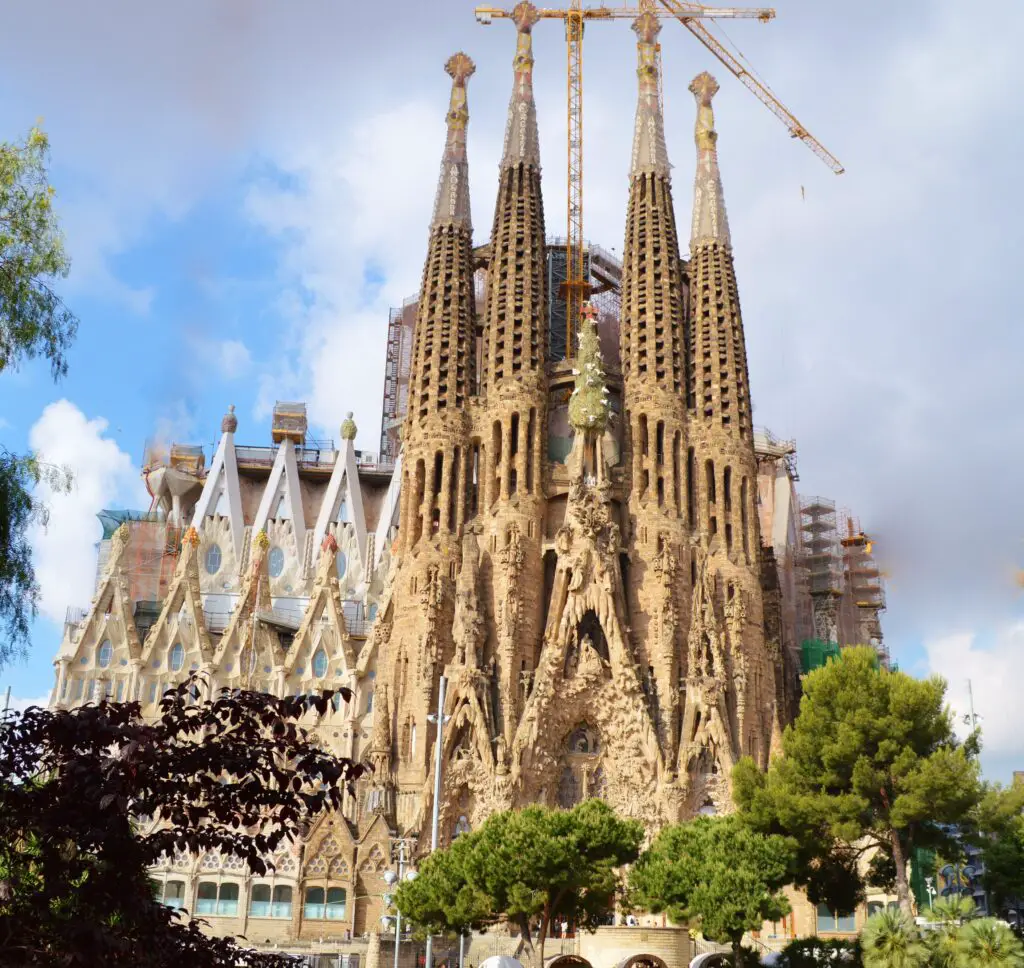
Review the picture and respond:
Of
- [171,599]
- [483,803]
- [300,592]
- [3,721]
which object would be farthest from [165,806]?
[300,592]

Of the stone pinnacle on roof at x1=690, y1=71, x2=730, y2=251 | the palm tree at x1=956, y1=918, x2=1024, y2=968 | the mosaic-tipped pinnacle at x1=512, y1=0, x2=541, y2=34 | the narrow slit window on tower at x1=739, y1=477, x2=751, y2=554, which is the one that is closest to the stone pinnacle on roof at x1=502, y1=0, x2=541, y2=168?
the mosaic-tipped pinnacle at x1=512, y1=0, x2=541, y2=34

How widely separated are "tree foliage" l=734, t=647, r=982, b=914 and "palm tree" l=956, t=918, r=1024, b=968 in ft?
28.5

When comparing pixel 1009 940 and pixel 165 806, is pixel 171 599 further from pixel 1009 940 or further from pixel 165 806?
pixel 165 806

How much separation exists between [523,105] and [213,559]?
2682 centimetres

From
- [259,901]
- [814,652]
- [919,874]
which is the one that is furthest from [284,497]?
[919,874]

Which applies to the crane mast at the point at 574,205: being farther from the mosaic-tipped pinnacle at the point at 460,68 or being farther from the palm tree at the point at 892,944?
the palm tree at the point at 892,944

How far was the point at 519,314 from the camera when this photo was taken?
49.5 metres

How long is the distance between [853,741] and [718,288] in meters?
26.1

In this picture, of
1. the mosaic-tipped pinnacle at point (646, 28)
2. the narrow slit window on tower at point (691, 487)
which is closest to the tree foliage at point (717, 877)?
the narrow slit window on tower at point (691, 487)

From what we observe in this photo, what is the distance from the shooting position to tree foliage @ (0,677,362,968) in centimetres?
680

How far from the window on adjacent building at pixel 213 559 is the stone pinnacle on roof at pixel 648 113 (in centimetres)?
2760

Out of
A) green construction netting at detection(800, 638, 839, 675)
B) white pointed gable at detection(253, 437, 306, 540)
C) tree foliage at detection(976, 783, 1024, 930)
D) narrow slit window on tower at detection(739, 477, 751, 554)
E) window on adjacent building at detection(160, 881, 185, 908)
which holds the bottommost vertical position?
window on adjacent building at detection(160, 881, 185, 908)

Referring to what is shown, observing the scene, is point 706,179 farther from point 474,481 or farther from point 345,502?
point 345,502

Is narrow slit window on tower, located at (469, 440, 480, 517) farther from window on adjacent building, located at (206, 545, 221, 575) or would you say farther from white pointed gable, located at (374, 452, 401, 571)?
window on adjacent building, located at (206, 545, 221, 575)
